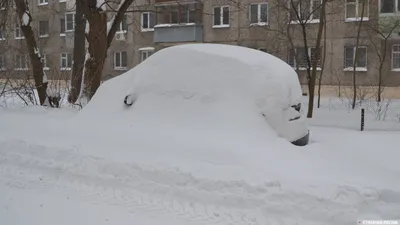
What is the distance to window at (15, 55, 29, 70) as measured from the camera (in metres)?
13.2

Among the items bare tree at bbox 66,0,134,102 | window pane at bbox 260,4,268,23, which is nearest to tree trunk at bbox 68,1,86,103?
bare tree at bbox 66,0,134,102

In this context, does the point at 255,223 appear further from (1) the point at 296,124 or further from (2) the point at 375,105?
(2) the point at 375,105

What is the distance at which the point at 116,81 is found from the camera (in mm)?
8062

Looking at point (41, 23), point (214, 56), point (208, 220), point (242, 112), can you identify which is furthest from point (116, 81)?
point (41, 23)

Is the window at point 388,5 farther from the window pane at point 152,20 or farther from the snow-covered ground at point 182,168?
the snow-covered ground at point 182,168

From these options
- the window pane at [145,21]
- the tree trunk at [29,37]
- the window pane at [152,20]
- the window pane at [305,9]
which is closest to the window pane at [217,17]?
the window pane at [152,20]

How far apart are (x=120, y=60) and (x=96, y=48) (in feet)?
72.0

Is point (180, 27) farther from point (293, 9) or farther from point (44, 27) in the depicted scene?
point (44, 27)

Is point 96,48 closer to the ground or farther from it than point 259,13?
closer to the ground

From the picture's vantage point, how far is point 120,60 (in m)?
34.0

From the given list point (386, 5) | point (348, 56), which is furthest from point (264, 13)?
point (386, 5)

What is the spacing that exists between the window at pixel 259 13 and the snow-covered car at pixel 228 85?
70.8ft

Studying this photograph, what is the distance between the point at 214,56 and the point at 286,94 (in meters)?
1.22

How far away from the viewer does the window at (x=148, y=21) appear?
107 feet
